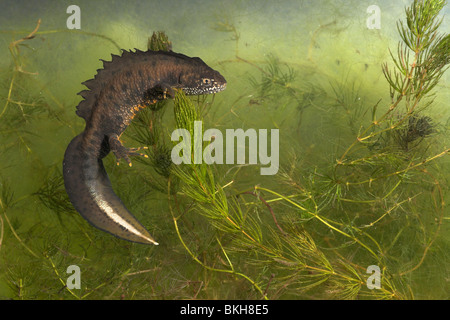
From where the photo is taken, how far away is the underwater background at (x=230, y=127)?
2.16 metres

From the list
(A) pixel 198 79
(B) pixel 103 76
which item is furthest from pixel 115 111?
(A) pixel 198 79

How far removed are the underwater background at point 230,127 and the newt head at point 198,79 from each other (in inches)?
11.6

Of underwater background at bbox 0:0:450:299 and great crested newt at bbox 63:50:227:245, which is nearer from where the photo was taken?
great crested newt at bbox 63:50:227:245

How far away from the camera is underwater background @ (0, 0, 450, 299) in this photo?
2162 millimetres

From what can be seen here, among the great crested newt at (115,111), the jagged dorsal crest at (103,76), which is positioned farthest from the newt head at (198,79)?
the jagged dorsal crest at (103,76)

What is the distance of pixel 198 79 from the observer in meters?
1.83

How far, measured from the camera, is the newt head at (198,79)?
1.82m

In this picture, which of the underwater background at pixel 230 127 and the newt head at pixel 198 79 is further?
the underwater background at pixel 230 127

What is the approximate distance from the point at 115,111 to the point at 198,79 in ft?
1.60

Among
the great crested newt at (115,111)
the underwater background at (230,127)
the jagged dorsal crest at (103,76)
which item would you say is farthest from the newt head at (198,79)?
the underwater background at (230,127)

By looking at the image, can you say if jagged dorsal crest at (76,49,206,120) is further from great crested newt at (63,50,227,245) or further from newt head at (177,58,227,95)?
newt head at (177,58,227,95)

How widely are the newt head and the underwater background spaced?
30cm

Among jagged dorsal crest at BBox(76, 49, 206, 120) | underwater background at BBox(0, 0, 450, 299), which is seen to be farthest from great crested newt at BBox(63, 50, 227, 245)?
underwater background at BBox(0, 0, 450, 299)

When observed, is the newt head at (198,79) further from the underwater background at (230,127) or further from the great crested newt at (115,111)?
the underwater background at (230,127)
